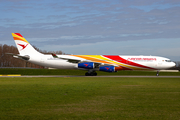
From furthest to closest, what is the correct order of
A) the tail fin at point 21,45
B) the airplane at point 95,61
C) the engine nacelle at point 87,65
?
the tail fin at point 21,45
the airplane at point 95,61
the engine nacelle at point 87,65

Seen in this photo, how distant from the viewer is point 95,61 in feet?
140

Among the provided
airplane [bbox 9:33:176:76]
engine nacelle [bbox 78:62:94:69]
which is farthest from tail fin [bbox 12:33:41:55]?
engine nacelle [bbox 78:62:94:69]

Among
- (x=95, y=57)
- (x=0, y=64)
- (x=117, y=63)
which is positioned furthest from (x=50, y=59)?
(x=0, y=64)

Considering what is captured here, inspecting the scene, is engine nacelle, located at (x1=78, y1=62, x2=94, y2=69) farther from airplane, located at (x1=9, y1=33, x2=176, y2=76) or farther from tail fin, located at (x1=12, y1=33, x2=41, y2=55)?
tail fin, located at (x1=12, y1=33, x2=41, y2=55)

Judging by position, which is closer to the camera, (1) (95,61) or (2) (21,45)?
(1) (95,61)

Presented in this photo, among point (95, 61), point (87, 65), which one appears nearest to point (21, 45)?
point (87, 65)

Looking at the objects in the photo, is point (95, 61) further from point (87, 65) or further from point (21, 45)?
point (21, 45)

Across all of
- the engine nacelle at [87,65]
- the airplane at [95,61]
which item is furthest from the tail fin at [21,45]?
the engine nacelle at [87,65]

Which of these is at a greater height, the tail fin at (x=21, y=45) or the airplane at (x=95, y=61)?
the tail fin at (x=21, y=45)

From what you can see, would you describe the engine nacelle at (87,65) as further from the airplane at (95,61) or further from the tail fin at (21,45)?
the tail fin at (21,45)

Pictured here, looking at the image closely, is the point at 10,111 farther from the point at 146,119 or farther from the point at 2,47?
the point at 2,47

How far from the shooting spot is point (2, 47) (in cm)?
14975

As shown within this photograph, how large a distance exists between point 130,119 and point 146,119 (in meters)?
0.57

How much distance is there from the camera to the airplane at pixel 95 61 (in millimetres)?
41562
